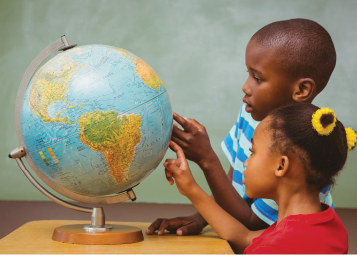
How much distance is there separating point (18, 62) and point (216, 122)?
2352 mm

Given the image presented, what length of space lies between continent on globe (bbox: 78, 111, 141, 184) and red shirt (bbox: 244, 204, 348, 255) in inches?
17.4

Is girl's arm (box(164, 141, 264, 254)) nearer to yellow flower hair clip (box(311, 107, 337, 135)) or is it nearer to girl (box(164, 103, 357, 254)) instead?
girl (box(164, 103, 357, 254))

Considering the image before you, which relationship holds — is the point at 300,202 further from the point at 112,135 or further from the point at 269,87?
the point at 112,135

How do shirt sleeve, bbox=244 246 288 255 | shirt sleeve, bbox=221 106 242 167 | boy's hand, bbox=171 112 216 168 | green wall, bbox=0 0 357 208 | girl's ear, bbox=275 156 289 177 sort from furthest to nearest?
green wall, bbox=0 0 357 208 < shirt sleeve, bbox=221 106 242 167 < boy's hand, bbox=171 112 216 168 < girl's ear, bbox=275 156 289 177 < shirt sleeve, bbox=244 246 288 255

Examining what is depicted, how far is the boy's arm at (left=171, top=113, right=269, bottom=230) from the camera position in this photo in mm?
1385

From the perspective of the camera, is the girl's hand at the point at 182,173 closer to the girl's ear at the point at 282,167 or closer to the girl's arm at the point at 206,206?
the girl's arm at the point at 206,206

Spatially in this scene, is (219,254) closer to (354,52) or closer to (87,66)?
(87,66)

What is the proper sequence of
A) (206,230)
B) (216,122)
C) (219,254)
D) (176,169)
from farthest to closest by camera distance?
(216,122) → (206,230) → (176,169) → (219,254)

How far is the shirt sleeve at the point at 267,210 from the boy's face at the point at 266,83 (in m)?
0.33

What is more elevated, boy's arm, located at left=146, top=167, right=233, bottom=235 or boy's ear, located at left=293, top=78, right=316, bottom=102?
boy's ear, located at left=293, top=78, right=316, bottom=102

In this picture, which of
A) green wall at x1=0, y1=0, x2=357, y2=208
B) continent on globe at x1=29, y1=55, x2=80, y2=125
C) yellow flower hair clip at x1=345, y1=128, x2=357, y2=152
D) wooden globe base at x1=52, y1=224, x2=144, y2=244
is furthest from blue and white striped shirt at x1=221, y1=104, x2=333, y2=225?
green wall at x1=0, y1=0, x2=357, y2=208

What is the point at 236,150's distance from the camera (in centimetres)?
187

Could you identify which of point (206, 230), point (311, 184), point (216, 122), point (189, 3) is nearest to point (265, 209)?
point (206, 230)

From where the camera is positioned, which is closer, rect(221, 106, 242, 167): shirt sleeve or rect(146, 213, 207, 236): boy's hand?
rect(146, 213, 207, 236): boy's hand
